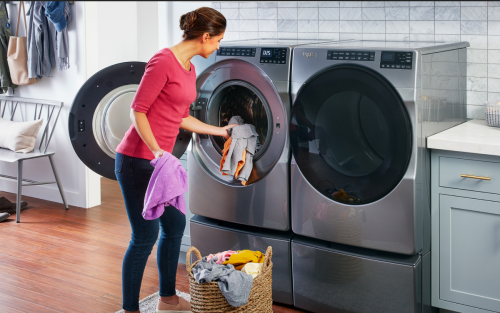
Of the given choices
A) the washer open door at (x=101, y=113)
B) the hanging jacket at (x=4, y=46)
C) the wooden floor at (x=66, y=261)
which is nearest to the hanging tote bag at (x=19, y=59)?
the hanging jacket at (x=4, y=46)

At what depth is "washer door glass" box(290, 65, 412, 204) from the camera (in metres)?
1.81

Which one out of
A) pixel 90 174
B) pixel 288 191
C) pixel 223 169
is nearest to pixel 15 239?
pixel 90 174

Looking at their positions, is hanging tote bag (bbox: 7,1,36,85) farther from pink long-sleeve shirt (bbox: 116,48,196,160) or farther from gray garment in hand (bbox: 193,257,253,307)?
gray garment in hand (bbox: 193,257,253,307)

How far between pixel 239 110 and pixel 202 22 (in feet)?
1.83

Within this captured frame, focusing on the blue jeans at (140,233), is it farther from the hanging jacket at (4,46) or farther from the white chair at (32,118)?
the hanging jacket at (4,46)

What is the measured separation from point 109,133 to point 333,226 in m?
1.05

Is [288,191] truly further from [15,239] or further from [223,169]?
[15,239]

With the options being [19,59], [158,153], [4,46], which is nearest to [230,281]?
[158,153]

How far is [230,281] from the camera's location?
68.7 inches

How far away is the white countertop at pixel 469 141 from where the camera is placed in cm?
178

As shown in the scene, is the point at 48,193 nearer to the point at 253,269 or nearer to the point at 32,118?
the point at 32,118

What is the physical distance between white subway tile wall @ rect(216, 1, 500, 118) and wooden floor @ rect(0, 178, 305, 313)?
4.56 feet

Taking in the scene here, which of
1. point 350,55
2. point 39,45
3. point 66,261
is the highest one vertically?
point 39,45

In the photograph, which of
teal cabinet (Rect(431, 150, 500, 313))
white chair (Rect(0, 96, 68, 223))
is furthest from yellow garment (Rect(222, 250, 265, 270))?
white chair (Rect(0, 96, 68, 223))
